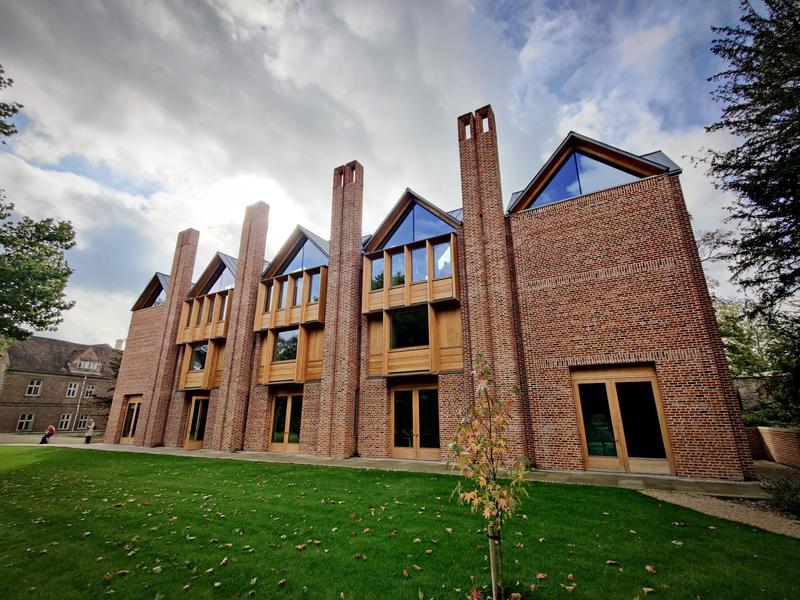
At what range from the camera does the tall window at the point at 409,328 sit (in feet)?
45.6

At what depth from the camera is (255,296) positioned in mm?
19188

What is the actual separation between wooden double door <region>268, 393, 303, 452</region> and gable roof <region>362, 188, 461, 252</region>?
26.2 feet

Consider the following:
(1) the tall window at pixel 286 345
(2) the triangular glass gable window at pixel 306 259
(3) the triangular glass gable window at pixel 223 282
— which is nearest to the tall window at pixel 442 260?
(2) the triangular glass gable window at pixel 306 259

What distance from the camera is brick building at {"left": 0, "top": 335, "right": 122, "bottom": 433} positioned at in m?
35.2

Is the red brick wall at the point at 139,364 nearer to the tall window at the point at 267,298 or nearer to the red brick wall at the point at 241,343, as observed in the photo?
the red brick wall at the point at 241,343

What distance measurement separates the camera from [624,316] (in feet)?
34.2

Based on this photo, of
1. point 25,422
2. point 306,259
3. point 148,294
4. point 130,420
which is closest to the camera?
point 306,259

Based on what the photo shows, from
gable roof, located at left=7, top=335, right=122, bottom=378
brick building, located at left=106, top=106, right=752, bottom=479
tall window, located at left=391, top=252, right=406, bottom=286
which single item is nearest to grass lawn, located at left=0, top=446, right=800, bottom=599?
brick building, located at left=106, top=106, right=752, bottom=479

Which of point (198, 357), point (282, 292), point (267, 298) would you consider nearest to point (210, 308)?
point (198, 357)

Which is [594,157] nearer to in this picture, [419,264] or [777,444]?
[419,264]

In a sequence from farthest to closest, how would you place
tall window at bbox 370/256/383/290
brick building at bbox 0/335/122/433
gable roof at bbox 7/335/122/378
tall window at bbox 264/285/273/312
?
gable roof at bbox 7/335/122/378 < brick building at bbox 0/335/122/433 < tall window at bbox 264/285/273/312 < tall window at bbox 370/256/383/290

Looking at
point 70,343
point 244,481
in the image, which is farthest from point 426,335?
point 70,343

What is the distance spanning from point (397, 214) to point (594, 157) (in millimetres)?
7877

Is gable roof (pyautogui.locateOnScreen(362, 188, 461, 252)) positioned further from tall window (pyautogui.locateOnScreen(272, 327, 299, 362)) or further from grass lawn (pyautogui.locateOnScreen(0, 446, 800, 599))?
grass lawn (pyautogui.locateOnScreen(0, 446, 800, 599))
